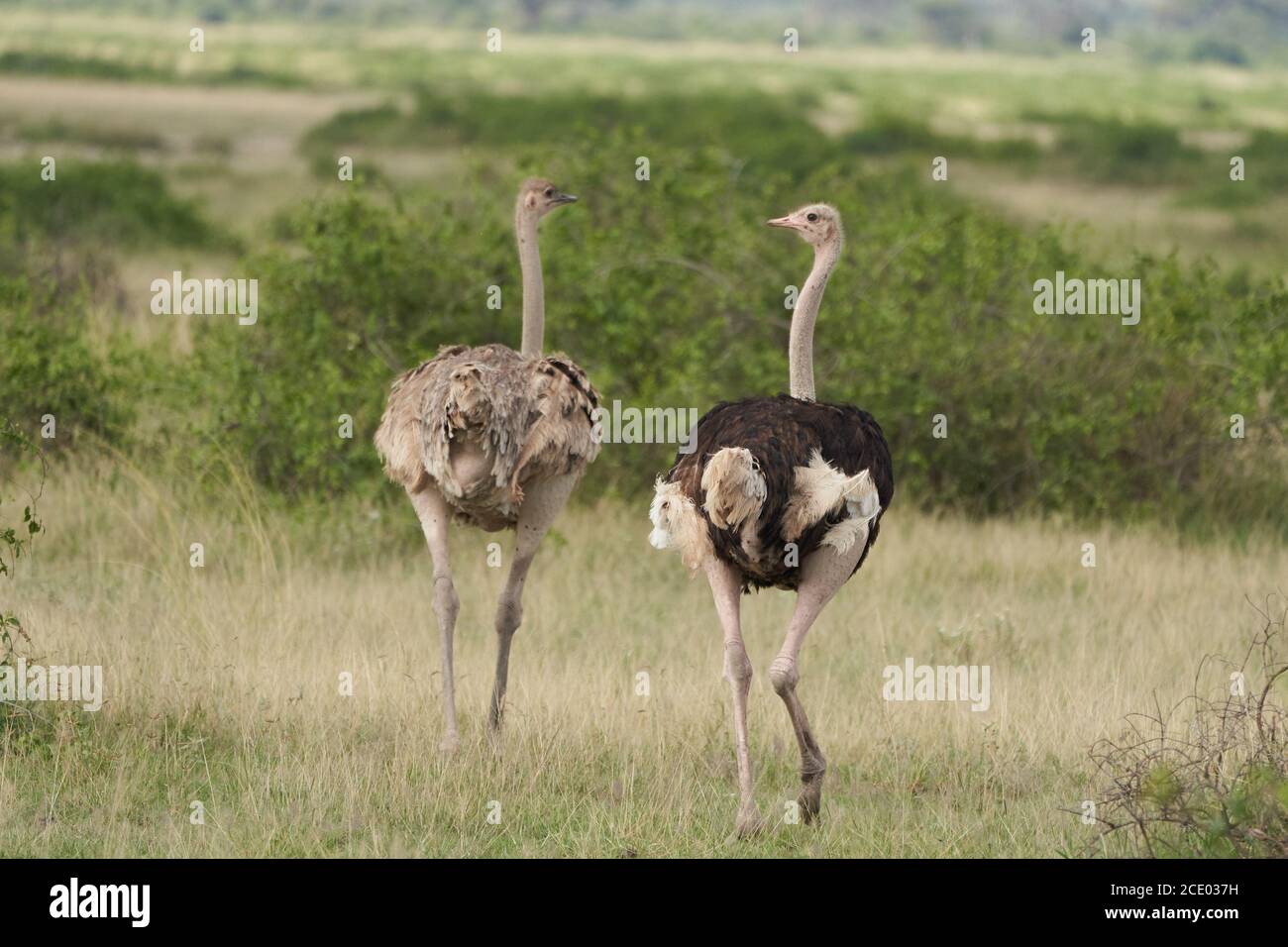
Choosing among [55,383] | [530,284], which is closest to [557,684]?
[530,284]

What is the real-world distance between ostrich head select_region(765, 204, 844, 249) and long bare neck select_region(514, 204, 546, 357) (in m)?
1.14

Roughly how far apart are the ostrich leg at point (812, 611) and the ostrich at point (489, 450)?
128 cm

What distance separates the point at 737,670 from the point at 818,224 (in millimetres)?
2130

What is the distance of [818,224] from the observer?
25.4ft

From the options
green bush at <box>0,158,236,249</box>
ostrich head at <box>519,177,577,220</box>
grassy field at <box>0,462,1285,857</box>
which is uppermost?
green bush at <box>0,158,236,249</box>

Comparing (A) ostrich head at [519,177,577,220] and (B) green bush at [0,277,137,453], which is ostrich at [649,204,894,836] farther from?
(B) green bush at [0,277,137,453]

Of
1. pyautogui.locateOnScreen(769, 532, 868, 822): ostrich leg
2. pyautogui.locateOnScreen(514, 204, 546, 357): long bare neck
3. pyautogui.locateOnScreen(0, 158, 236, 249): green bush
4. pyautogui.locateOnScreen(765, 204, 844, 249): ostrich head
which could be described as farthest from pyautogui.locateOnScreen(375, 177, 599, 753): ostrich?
pyautogui.locateOnScreen(0, 158, 236, 249): green bush

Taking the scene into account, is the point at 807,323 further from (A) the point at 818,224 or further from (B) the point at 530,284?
(B) the point at 530,284

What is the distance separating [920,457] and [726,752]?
14.1 ft

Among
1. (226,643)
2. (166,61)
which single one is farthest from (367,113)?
(226,643)

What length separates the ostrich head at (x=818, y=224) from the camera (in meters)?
7.72

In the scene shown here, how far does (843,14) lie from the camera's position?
123 m

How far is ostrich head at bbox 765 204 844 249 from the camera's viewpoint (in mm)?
7723

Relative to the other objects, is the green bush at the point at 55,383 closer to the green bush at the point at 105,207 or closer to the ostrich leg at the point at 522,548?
the ostrich leg at the point at 522,548
